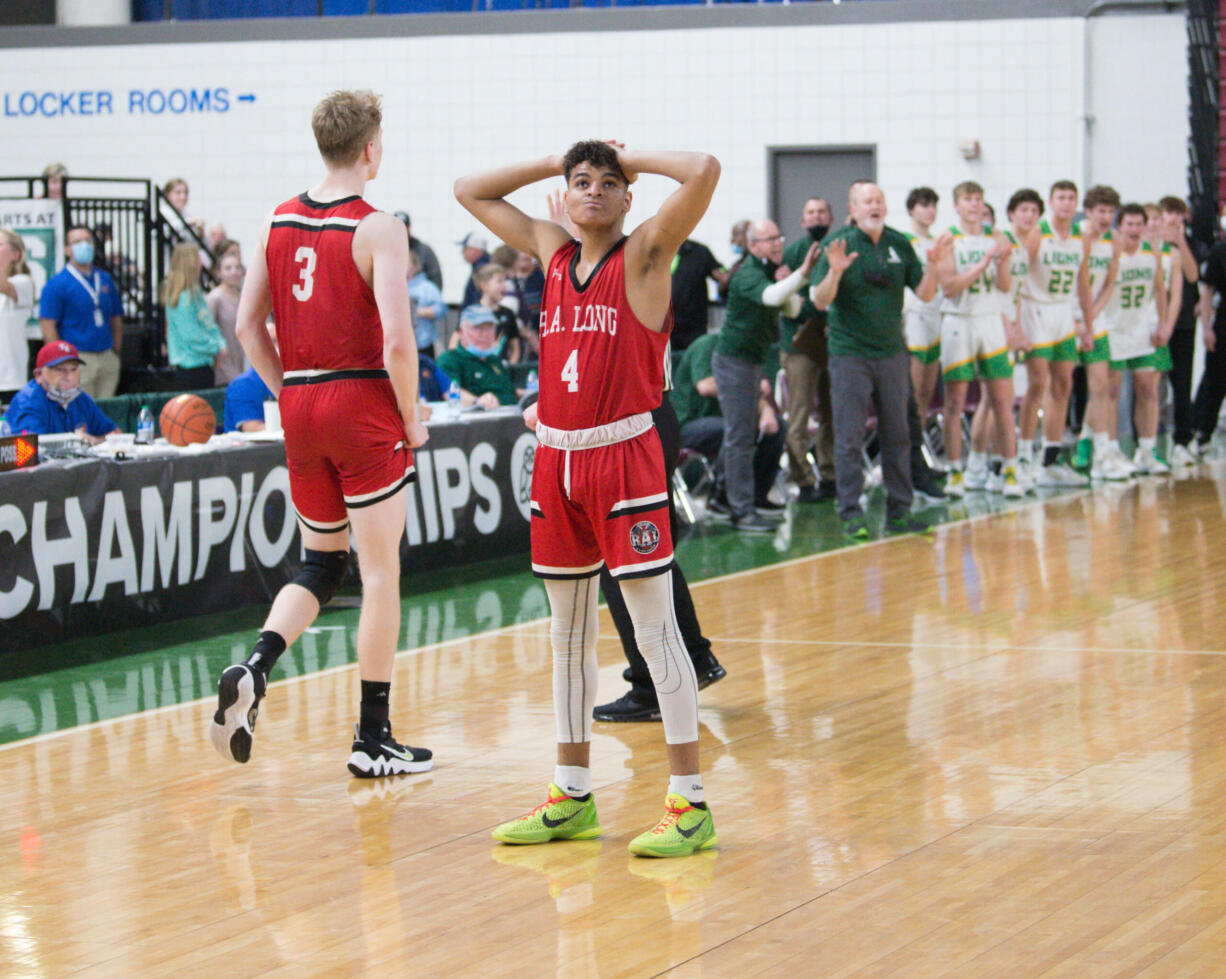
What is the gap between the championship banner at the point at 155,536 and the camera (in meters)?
7.43

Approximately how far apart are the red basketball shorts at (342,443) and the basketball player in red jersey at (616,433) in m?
0.82

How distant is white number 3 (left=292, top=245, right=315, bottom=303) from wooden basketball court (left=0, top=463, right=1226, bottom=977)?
1508 millimetres

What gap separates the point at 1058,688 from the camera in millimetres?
6469

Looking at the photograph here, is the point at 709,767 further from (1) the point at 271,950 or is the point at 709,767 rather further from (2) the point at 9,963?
(2) the point at 9,963

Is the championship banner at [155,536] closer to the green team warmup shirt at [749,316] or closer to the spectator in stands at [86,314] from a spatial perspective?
the green team warmup shirt at [749,316]

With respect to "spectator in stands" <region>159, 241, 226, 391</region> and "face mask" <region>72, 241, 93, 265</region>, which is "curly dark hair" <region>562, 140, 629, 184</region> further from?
"face mask" <region>72, 241, 93, 265</region>

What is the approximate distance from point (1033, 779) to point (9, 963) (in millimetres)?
2926

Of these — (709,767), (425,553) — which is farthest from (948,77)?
(709,767)

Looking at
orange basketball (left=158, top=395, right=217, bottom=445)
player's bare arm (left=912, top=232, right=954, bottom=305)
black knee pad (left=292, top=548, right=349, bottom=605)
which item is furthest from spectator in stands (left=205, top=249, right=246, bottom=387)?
black knee pad (left=292, top=548, right=349, bottom=605)

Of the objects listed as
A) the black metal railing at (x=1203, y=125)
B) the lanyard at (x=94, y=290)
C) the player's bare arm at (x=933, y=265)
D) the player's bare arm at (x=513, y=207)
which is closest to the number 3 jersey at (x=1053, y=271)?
the player's bare arm at (x=933, y=265)

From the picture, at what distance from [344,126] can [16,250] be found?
23.3 feet

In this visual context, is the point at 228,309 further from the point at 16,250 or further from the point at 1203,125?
the point at 1203,125

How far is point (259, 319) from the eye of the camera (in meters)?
5.54

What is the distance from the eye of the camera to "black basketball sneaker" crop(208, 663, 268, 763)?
5.14 metres
